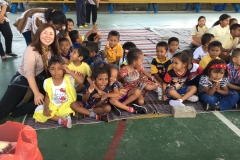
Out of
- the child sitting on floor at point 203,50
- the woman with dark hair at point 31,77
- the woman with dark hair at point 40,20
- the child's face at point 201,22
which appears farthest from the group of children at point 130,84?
the child's face at point 201,22

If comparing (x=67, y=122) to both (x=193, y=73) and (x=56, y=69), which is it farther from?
(x=193, y=73)

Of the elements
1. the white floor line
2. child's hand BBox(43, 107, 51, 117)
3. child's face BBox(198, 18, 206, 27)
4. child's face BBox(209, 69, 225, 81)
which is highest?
child's face BBox(198, 18, 206, 27)

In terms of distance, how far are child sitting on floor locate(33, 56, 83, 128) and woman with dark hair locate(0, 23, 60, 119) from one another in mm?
90

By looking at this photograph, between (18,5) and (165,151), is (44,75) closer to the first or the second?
(165,151)

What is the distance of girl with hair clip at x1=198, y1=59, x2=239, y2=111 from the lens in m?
2.73

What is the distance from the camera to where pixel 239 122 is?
255 centimetres

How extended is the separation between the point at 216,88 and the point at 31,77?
203 centimetres

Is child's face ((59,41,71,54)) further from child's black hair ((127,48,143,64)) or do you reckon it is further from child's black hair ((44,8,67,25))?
child's black hair ((127,48,143,64))

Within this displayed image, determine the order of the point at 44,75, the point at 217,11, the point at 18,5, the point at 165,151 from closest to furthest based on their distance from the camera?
the point at 165,151
the point at 44,75
the point at 18,5
the point at 217,11

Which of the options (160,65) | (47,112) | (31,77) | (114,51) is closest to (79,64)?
(31,77)

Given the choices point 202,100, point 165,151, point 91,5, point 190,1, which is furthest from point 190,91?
point 190,1

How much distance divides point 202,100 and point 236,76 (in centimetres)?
52

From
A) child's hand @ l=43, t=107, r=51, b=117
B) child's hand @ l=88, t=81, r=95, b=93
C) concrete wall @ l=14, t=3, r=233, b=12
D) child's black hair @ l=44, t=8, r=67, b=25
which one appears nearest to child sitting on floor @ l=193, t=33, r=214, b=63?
child's hand @ l=88, t=81, r=95, b=93

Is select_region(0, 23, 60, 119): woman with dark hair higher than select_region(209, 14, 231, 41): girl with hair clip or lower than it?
lower
